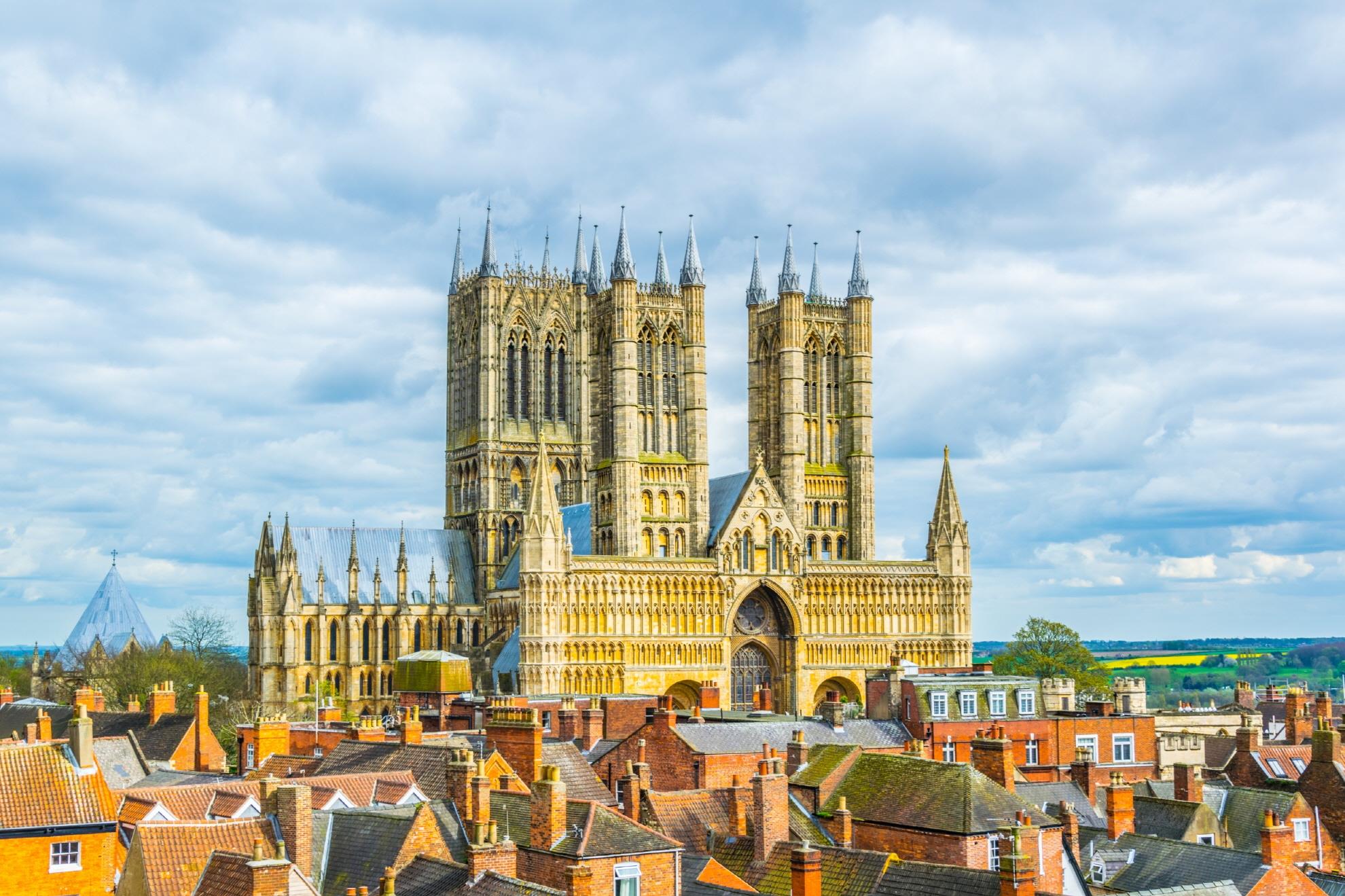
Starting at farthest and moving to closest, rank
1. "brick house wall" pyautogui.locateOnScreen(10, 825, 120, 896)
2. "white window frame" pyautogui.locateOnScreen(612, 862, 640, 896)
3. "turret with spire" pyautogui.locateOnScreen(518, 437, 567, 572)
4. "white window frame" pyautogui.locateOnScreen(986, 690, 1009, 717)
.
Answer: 1. "turret with spire" pyautogui.locateOnScreen(518, 437, 567, 572)
2. "white window frame" pyautogui.locateOnScreen(986, 690, 1009, 717)
3. "brick house wall" pyautogui.locateOnScreen(10, 825, 120, 896)
4. "white window frame" pyautogui.locateOnScreen(612, 862, 640, 896)

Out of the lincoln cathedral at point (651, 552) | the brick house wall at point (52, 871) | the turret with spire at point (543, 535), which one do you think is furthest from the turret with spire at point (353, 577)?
the brick house wall at point (52, 871)

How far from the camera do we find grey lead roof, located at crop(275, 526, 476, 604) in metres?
130

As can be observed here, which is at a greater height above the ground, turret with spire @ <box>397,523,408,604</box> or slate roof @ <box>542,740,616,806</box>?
turret with spire @ <box>397,523,408,604</box>

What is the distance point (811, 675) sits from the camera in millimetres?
122125

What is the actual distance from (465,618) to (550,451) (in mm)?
16268

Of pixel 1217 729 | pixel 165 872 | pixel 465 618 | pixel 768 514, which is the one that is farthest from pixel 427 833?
pixel 465 618

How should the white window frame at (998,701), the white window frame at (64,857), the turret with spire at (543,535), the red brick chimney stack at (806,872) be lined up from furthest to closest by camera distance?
the turret with spire at (543,535)
the white window frame at (998,701)
the white window frame at (64,857)
the red brick chimney stack at (806,872)

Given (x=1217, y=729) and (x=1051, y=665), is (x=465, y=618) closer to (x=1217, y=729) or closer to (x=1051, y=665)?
(x=1051, y=665)

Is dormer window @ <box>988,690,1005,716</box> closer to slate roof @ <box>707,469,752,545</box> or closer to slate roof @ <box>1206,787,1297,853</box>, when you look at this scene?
slate roof @ <box>1206,787,1297,853</box>

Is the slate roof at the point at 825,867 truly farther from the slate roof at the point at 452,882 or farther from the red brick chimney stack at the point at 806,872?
the slate roof at the point at 452,882

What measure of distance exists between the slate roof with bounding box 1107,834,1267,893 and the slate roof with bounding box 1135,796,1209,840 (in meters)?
3.49

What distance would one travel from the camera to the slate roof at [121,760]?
60.6 metres

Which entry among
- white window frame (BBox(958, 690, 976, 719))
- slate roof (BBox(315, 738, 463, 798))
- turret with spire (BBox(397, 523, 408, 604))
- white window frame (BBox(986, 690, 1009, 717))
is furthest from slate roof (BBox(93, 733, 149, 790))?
turret with spire (BBox(397, 523, 408, 604))

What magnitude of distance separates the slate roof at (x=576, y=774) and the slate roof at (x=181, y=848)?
10.4 metres
